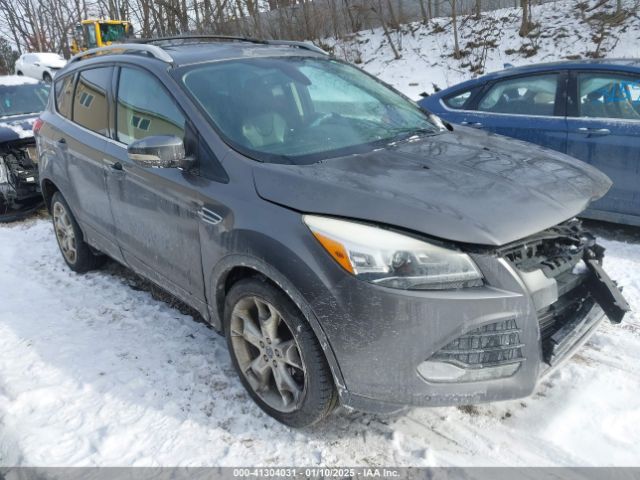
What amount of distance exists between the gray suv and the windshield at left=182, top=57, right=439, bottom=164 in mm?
13

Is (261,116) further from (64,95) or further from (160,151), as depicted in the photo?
(64,95)

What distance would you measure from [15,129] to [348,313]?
21.2 ft

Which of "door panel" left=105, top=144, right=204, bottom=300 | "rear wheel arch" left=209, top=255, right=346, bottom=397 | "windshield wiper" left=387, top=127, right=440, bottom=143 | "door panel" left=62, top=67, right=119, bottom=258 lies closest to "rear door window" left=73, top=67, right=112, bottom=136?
"door panel" left=62, top=67, right=119, bottom=258

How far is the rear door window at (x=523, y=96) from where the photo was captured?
16.9 ft

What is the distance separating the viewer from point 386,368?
220 cm

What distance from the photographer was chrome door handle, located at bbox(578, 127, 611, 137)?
4.74 metres

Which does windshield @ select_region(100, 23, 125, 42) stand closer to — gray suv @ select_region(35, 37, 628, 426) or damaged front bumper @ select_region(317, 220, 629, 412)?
gray suv @ select_region(35, 37, 628, 426)

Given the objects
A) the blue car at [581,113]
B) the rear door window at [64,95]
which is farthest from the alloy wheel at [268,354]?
the blue car at [581,113]

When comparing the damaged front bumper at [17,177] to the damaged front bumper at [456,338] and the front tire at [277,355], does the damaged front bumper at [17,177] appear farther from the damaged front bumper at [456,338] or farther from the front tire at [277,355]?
the damaged front bumper at [456,338]

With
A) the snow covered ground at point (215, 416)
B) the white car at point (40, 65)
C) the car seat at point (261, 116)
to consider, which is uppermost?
the white car at point (40, 65)

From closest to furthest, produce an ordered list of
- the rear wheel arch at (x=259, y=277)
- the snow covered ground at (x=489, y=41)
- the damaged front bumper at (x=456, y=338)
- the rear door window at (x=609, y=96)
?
1. the damaged front bumper at (x=456, y=338)
2. the rear wheel arch at (x=259, y=277)
3. the rear door window at (x=609, y=96)
4. the snow covered ground at (x=489, y=41)

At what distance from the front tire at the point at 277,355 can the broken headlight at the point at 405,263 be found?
42 cm

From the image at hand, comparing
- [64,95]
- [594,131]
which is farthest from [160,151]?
[594,131]

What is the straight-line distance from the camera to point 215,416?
9.20 feet
